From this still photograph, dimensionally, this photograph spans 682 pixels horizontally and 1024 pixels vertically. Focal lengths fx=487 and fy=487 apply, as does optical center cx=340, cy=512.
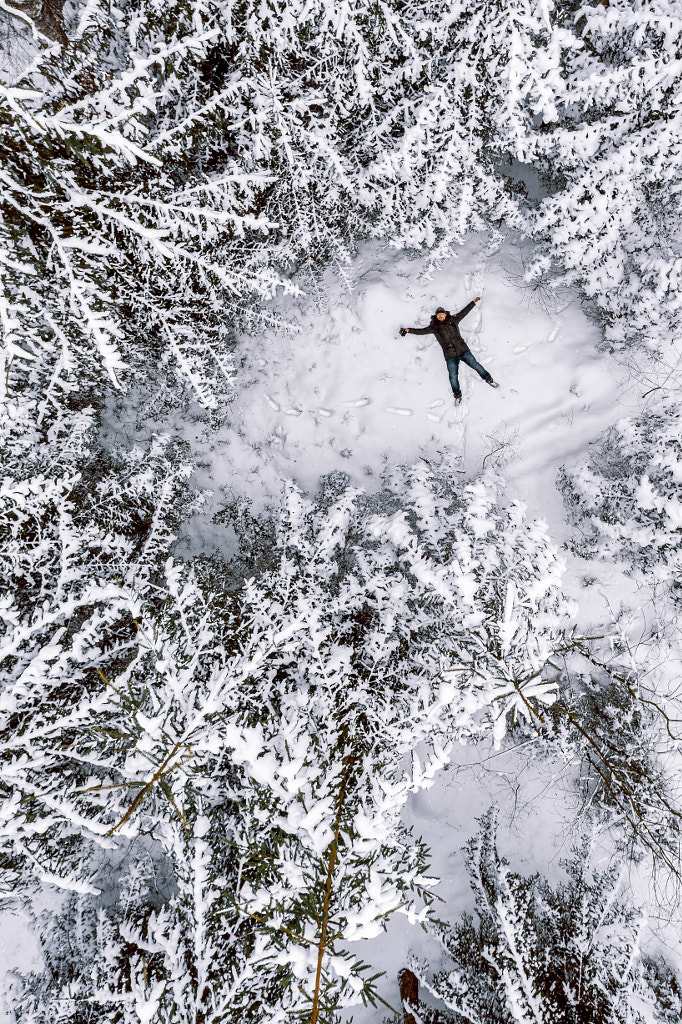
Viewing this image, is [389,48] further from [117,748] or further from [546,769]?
[546,769]

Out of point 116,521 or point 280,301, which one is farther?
point 280,301

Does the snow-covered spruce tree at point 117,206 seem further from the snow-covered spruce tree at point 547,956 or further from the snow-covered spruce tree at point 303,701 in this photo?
the snow-covered spruce tree at point 547,956

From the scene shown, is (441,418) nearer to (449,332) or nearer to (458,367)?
(458,367)

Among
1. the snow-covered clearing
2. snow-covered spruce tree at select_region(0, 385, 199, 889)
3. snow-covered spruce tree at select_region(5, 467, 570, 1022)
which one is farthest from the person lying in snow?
snow-covered spruce tree at select_region(0, 385, 199, 889)

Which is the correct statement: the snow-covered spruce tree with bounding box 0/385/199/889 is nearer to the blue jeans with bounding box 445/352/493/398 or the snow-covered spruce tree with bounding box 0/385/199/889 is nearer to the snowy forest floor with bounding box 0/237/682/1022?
the snowy forest floor with bounding box 0/237/682/1022

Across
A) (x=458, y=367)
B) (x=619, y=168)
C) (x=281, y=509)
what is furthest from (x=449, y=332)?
(x=281, y=509)

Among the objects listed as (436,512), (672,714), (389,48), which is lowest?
(672,714)

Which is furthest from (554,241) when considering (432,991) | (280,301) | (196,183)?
(432,991)
